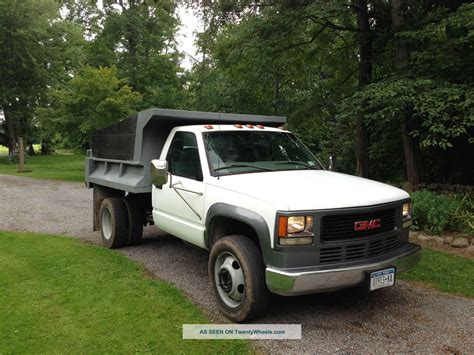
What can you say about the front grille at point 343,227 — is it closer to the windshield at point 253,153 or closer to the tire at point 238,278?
the tire at point 238,278

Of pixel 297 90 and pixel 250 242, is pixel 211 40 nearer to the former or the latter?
pixel 297 90

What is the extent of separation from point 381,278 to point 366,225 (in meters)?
0.52

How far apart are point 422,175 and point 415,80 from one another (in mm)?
2817

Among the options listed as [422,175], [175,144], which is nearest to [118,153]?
[175,144]

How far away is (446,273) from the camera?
222 inches

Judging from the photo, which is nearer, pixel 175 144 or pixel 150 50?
pixel 175 144

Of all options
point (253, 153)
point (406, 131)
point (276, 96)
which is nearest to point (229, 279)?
point (253, 153)

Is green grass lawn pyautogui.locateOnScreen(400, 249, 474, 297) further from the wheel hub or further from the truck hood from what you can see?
the wheel hub

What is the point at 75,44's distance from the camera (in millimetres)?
33281

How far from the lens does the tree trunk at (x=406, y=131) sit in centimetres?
877

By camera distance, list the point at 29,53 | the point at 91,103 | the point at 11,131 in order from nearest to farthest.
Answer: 1. the point at 91,103
2. the point at 29,53
3. the point at 11,131

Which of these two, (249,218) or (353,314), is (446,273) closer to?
(353,314)

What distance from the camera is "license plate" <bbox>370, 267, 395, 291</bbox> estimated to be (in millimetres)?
3820

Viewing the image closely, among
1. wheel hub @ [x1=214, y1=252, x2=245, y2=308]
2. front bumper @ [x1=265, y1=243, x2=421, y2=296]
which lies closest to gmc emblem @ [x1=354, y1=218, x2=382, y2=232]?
front bumper @ [x1=265, y1=243, x2=421, y2=296]
